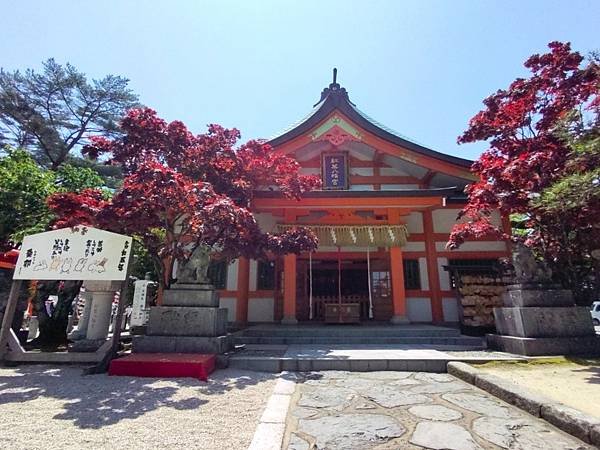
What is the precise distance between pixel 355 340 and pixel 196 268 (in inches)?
163

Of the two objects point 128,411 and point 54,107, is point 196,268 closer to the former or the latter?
point 128,411

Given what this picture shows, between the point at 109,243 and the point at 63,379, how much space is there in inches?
89.3

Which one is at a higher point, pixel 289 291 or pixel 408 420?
pixel 289 291

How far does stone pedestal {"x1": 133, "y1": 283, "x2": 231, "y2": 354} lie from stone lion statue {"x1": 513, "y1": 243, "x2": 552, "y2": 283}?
614 centimetres

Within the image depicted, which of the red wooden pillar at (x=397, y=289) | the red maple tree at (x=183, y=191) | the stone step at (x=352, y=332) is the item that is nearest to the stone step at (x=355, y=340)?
the stone step at (x=352, y=332)

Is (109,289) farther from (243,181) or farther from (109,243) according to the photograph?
(243,181)

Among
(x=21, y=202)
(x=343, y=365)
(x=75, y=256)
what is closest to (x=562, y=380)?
(x=343, y=365)

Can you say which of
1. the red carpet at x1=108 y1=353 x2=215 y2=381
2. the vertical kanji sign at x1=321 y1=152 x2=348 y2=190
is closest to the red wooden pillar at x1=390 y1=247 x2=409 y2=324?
the vertical kanji sign at x1=321 y1=152 x2=348 y2=190

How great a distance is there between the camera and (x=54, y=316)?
339 inches

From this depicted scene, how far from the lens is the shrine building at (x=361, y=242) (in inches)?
391

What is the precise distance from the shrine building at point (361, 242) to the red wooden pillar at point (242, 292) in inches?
1.3

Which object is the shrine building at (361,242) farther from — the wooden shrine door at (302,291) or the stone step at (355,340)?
the stone step at (355,340)

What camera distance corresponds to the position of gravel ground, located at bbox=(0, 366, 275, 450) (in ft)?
9.02

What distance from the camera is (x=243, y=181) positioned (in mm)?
7184
